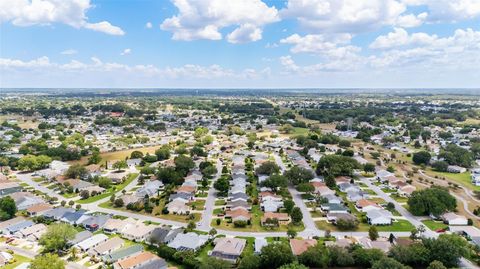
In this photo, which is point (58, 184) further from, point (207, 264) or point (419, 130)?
point (419, 130)

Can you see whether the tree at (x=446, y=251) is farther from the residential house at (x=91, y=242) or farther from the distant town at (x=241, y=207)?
the residential house at (x=91, y=242)

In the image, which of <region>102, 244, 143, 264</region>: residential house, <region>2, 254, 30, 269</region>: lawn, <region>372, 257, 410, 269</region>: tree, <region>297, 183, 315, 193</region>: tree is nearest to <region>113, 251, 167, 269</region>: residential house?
<region>102, 244, 143, 264</region>: residential house

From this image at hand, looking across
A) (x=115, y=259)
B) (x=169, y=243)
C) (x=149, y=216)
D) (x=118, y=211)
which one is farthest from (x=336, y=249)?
(x=118, y=211)

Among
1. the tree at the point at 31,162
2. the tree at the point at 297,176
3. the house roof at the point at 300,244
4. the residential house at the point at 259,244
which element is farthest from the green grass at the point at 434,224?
the tree at the point at 31,162

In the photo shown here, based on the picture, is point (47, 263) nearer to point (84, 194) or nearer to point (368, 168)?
point (84, 194)

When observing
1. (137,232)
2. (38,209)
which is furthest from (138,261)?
(38,209)
